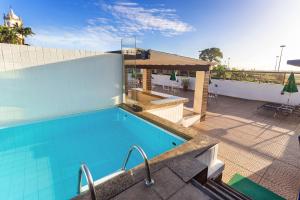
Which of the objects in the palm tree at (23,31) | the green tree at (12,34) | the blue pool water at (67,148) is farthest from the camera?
the palm tree at (23,31)

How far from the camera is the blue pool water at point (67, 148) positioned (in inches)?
141

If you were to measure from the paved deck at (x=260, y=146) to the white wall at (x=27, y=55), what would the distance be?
679 centimetres

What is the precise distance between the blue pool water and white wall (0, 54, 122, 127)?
0.44 m

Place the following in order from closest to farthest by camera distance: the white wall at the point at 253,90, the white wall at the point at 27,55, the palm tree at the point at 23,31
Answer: the white wall at the point at 27,55 < the white wall at the point at 253,90 < the palm tree at the point at 23,31

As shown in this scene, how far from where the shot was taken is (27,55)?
566cm

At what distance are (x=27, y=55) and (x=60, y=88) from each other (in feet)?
5.08

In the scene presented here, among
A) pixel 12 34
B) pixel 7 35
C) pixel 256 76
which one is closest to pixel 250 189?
pixel 256 76

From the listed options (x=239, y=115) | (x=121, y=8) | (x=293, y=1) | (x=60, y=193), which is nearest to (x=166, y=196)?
(x=60, y=193)

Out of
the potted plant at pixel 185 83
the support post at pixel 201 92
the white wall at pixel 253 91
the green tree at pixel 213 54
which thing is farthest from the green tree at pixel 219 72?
the green tree at pixel 213 54

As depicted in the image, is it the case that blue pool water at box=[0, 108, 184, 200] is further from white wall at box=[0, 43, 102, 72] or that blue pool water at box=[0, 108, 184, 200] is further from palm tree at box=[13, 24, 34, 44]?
palm tree at box=[13, 24, 34, 44]

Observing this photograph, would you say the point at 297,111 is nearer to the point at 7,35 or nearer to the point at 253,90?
the point at 253,90

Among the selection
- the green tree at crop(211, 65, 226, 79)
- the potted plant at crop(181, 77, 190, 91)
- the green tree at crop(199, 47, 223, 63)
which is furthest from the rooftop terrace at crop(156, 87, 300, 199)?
the green tree at crop(199, 47, 223, 63)

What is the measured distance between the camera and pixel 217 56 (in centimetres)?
3538

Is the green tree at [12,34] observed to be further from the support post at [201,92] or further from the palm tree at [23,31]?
the support post at [201,92]
